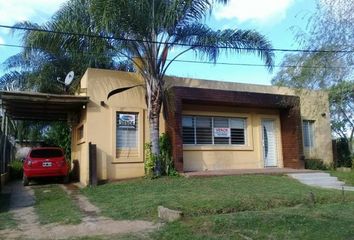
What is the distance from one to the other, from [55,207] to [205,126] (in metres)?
9.49

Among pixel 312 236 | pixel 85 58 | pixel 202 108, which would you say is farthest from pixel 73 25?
pixel 312 236

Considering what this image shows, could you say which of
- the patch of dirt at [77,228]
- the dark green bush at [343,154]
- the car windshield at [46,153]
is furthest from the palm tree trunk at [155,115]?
the dark green bush at [343,154]

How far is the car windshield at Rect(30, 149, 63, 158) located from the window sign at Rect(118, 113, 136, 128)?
9.83 feet

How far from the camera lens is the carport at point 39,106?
52.6 feet

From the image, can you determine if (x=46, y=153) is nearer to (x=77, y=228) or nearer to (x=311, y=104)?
(x=77, y=228)

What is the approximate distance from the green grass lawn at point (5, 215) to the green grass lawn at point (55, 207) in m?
0.65

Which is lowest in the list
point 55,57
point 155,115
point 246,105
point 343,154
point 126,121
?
point 343,154

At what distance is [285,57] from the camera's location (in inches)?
693

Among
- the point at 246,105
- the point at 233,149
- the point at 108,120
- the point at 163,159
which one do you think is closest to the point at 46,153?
the point at 108,120

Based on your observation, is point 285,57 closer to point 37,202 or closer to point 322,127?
point 322,127

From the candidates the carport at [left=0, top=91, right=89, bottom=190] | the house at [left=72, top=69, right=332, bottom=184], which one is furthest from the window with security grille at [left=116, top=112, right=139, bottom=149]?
the carport at [left=0, top=91, right=89, bottom=190]

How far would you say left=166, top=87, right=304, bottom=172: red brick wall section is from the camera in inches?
709

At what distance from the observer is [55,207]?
39.5ft

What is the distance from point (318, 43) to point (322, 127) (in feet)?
40.1
